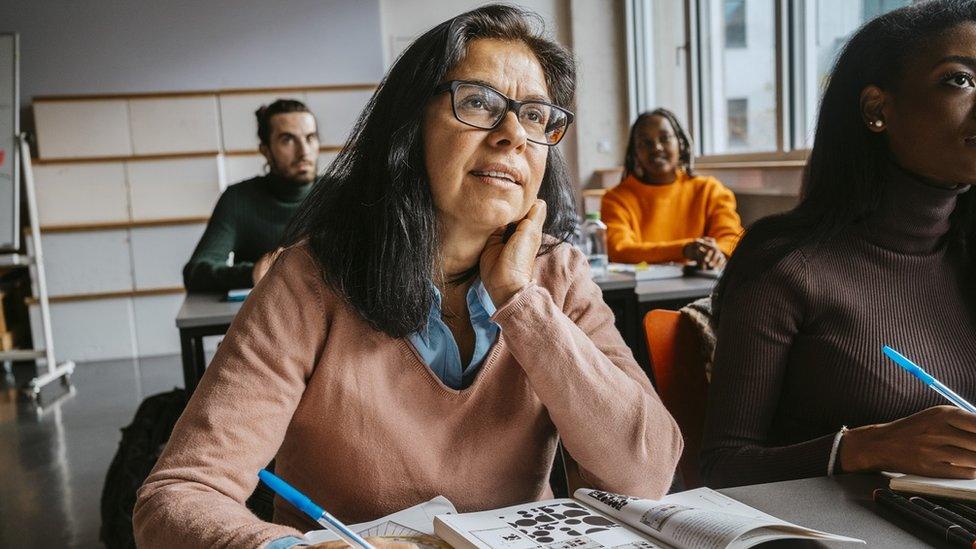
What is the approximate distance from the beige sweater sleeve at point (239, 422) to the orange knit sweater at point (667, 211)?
2.88 m

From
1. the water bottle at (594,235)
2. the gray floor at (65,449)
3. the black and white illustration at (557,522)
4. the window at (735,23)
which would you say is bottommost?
the gray floor at (65,449)

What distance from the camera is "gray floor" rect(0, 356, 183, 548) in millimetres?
2850

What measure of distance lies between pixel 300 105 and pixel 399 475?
110 inches

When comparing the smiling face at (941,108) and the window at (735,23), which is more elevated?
the window at (735,23)

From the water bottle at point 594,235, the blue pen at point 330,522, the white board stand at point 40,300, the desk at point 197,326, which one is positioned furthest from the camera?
the white board stand at point 40,300

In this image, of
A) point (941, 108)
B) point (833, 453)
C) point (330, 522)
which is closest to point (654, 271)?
point (941, 108)

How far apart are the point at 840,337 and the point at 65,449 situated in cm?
355

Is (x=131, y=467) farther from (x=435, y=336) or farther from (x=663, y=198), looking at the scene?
(x=663, y=198)

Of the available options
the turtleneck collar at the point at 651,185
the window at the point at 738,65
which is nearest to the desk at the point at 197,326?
the turtleneck collar at the point at 651,185

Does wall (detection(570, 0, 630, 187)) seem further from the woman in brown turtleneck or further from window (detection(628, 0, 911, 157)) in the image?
the woman in brown turtleneck

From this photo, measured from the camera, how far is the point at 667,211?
4027 millimetres

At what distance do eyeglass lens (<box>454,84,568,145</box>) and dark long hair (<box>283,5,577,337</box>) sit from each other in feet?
0.14

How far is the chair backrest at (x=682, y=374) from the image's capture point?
144 cm

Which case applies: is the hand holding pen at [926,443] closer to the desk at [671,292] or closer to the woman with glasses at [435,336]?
the woman with glasses at [435,336]
